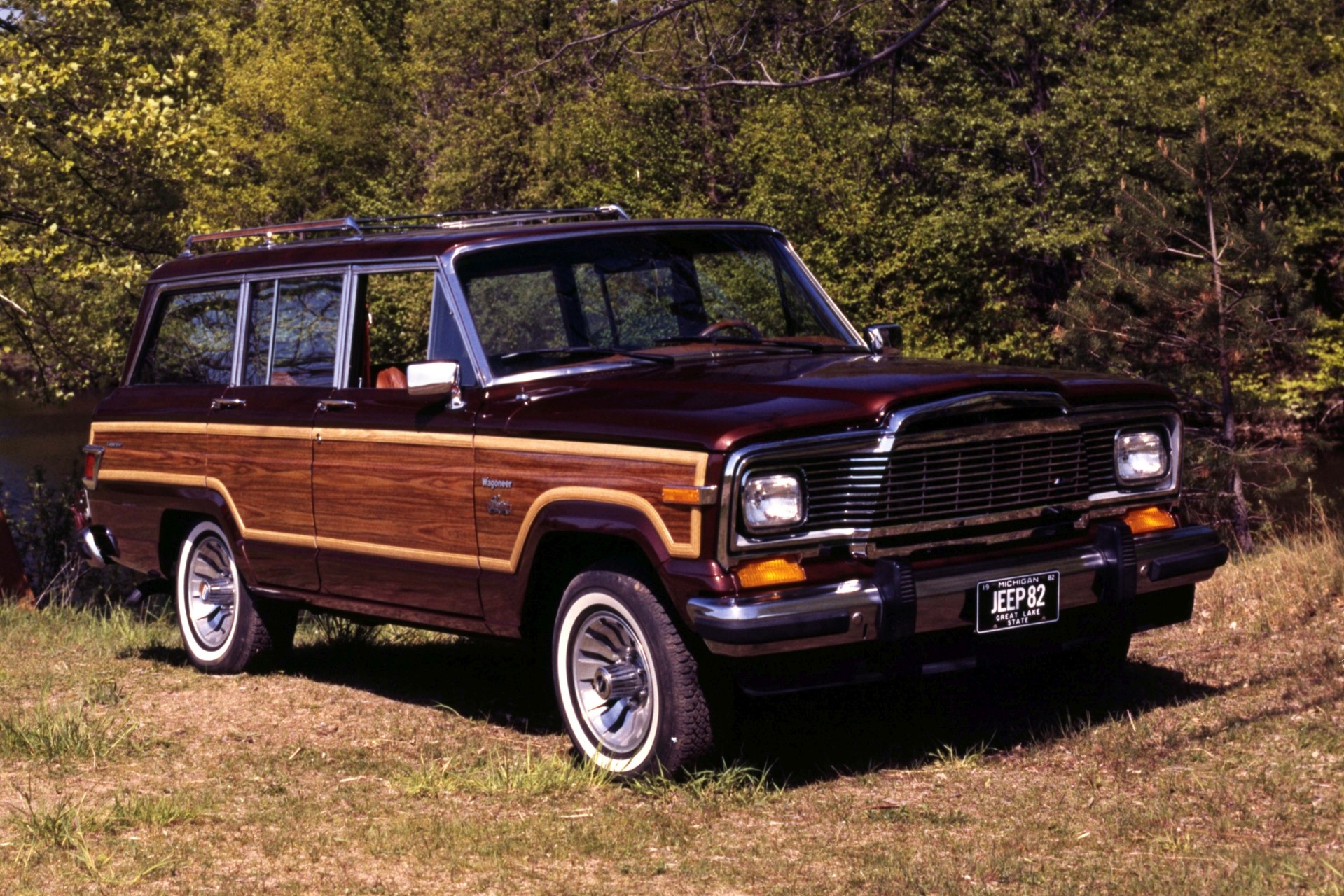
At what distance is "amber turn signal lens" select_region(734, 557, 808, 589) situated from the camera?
542cm

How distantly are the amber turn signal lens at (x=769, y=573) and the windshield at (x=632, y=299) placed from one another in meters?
1.44

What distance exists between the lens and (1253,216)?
2017 centimetres

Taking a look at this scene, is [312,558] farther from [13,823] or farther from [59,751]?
[13,823]

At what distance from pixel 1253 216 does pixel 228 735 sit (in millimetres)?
16360

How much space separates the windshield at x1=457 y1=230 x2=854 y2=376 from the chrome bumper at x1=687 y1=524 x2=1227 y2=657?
1.56 m

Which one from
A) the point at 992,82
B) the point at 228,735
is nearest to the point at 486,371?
the point at 228,735

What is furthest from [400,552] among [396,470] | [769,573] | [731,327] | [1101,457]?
[1101,457]

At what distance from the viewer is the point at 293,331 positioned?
788 cm

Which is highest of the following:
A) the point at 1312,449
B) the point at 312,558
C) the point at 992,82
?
the point at 992,82

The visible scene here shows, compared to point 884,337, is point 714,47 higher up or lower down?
higher up

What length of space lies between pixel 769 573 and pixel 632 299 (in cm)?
185

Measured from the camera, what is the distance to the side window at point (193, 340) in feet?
27.5

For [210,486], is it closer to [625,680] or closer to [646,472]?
[625,680]

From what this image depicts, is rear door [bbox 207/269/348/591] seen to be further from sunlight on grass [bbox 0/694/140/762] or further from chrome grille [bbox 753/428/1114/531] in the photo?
chrome grille [bbox 753/428/1114/531]
